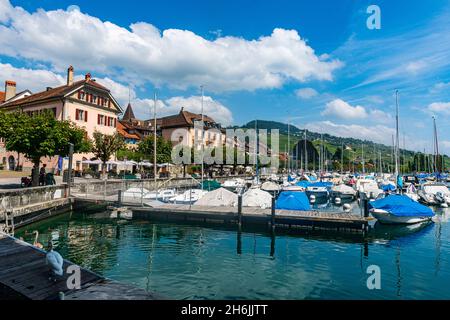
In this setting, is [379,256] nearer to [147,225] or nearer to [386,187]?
[147,225]

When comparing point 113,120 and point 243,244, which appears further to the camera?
point 113,120

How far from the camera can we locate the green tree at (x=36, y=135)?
30.8 meters

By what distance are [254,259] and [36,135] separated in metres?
25.7

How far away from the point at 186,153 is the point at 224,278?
52.0 meters

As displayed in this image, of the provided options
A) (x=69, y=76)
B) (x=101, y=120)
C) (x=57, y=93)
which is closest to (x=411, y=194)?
(x=101, y=120)

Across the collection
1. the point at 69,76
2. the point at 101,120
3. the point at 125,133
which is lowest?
the point at 125,133

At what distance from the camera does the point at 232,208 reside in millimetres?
28766

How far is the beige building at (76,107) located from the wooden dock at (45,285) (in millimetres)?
45252

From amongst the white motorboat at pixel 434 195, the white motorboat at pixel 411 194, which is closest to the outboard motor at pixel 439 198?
the white motorboat at pixel 434 195

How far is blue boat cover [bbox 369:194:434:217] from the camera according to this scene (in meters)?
26.2

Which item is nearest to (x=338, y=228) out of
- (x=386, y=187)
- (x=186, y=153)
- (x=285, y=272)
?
(x=285, y=272)

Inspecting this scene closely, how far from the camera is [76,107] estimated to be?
57094 millimetres

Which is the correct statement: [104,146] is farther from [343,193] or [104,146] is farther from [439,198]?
[439,198]

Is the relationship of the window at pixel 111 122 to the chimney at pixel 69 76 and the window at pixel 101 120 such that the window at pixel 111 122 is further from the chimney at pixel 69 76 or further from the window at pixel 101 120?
the chimney at pixel 69 76
